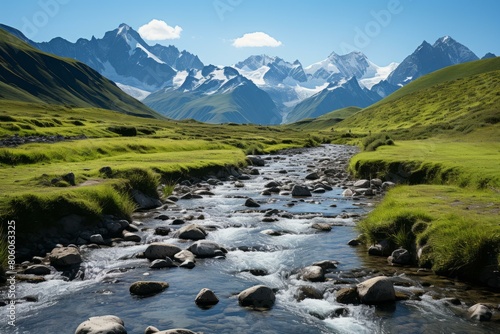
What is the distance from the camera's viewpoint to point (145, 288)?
1750cm

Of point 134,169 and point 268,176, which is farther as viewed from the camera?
point 268,176

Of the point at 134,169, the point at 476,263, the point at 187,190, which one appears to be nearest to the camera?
the point at 476,263

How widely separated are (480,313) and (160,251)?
1468 cm

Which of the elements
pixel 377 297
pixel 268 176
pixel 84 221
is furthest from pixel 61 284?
pixel 268 176

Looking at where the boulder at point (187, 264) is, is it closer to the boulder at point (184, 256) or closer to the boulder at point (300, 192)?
the boulder at point (184, 256)

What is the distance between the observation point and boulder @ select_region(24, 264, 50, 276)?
19234 mm

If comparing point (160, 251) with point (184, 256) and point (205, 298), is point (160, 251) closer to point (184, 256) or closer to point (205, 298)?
point (184, 256)

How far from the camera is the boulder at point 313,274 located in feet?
61.5

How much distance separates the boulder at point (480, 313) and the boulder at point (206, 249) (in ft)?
39.8

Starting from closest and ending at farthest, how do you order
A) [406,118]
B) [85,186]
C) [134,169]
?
[85,186] → [134,169] → [406,118]

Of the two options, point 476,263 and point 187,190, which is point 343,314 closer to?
point 476,263

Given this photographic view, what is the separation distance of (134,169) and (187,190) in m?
8.15

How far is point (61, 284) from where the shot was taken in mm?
18297

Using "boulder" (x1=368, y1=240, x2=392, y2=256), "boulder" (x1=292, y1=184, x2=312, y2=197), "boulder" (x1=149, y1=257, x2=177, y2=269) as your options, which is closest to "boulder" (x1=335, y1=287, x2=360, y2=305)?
"boulder" (x1=368, y1=240, x2=392, y2=256)
